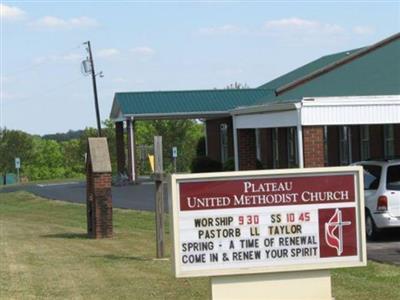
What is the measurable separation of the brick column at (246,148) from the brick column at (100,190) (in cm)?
909

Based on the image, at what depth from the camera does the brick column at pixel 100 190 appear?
16.7 metres

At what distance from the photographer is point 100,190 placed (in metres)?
16.8

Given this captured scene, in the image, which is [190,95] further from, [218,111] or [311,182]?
[311,182]

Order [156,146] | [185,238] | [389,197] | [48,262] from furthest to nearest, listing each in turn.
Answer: [389,197]
[156,146]
[48,262]
[185,238]

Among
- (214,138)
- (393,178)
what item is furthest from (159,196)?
(214,138)

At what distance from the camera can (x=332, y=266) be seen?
6945 millimetres

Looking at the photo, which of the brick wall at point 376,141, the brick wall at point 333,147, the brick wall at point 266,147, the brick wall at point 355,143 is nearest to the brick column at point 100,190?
the brick wall at point 376,141

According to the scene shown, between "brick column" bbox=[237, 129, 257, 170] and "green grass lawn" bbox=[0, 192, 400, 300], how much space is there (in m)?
7.03

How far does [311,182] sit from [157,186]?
6530 mm

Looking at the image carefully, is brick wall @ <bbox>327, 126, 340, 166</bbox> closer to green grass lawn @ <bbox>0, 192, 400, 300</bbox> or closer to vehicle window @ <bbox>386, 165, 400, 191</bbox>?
green grass lawn @ <bbox>0, 192, 400, 300</bbox>

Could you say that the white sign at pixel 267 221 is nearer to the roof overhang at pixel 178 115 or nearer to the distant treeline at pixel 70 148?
the roof overhang at pixel 178 115

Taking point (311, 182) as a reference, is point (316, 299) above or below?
below

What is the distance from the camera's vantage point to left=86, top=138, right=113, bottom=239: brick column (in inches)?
656

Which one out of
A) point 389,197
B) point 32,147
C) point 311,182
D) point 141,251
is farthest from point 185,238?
point 32,147
